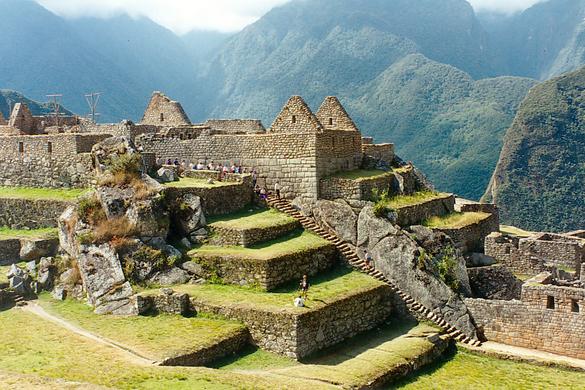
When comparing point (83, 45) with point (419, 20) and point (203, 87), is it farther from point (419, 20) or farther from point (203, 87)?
point (419, 20)

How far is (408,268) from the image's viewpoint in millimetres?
22938

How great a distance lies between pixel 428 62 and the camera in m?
86.8

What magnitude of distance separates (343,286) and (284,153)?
24.0 ft

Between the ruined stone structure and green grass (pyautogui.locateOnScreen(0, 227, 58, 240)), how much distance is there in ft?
54.2

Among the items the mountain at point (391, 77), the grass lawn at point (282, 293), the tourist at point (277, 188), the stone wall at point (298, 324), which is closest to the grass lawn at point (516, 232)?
the tourist at point (277, 188)

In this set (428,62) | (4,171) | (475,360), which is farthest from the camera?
(428,62)

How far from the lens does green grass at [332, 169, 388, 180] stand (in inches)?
1040

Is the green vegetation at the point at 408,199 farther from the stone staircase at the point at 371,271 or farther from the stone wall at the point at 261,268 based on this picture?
the stone wall at the point at 261,268

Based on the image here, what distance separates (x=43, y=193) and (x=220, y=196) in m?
8.14

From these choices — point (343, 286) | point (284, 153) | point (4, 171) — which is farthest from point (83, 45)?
point (343, 286)

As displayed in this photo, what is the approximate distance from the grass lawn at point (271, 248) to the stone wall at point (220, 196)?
2246mm

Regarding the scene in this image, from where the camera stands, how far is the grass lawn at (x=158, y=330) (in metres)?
17.2

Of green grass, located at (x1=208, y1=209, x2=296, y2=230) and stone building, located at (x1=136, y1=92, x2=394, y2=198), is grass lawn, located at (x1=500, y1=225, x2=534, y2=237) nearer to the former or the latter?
stone building, located at (x1=136, y1=92, x2=394, y2=198)

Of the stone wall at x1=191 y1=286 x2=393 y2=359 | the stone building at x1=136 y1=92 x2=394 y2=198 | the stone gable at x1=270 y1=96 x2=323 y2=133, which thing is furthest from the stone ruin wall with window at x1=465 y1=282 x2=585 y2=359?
the stone gable at x1=270 y1=96 x2=323 y2=133
